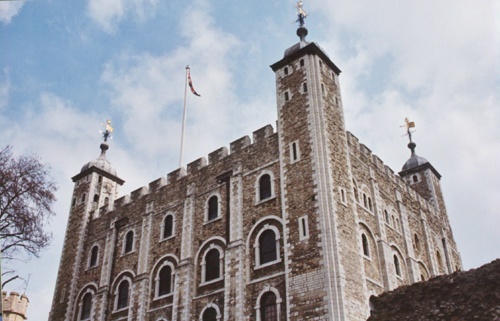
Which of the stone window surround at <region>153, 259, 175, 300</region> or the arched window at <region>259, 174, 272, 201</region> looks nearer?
the arched window at <region>259, 174, 272, 201</region>

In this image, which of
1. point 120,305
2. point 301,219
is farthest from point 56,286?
point 301,219

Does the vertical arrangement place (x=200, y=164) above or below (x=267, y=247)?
above

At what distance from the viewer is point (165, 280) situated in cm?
2627

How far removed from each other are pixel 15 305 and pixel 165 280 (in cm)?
1483

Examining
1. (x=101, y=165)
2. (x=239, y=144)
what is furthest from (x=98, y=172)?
(x=239, y=144)

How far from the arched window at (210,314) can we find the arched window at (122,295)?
612cm

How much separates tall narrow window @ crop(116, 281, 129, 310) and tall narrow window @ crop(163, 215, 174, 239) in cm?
348

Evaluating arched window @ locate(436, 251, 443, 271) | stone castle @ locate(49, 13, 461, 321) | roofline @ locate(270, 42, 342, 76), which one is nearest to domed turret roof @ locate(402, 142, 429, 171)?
stone castle @ locate(49, 13, 461, 321)

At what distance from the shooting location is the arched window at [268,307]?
2078cm

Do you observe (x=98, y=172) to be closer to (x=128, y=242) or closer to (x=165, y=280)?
(x=128, y=242)

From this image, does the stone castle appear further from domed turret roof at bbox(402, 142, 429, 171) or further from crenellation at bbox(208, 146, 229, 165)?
domed turret roof at bbox(402, 142, 429, 171)

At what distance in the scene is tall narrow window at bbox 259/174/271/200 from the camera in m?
24.0

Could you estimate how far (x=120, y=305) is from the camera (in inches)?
1094

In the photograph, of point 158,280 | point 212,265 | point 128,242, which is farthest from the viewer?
point 128,242
